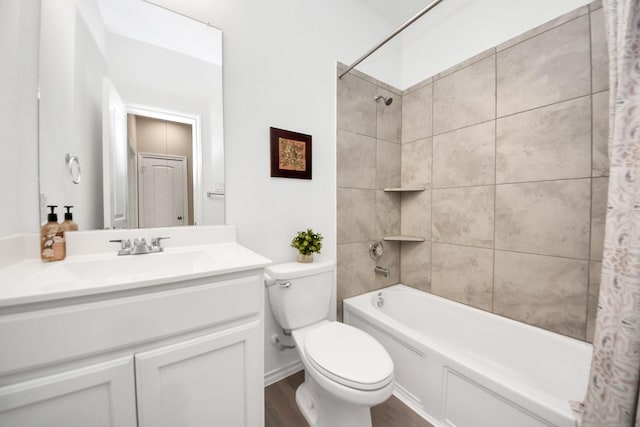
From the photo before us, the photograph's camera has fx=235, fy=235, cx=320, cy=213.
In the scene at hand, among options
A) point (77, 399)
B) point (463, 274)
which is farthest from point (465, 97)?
point (77, 399)

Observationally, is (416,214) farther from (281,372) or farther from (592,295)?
(281,372)

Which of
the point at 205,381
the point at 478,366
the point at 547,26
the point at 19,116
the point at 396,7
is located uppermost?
the point at 396,7

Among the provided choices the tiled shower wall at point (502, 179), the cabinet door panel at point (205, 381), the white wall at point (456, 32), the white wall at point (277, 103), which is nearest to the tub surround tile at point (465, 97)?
the tiled shower wall at point (502, 179)

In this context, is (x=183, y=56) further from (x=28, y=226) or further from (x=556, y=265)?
(x=556, y=265)

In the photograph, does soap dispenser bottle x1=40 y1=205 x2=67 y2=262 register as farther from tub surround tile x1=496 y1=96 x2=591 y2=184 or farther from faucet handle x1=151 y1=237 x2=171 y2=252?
tub surround tile x1=496 y1=96 x2=591 y2=184

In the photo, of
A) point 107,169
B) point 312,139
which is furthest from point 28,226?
point 312,139

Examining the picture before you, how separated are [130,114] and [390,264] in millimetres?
1989

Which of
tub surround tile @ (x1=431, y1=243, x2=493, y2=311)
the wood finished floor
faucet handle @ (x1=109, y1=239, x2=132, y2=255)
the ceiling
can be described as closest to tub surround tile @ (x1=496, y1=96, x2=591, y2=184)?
tub surround tile @ (x1=431, y1=243, x2=493, y2=311)

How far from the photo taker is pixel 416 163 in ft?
6.46

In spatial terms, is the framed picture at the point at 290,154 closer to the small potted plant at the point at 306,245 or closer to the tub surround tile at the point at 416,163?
the small potted plant at the point at 306,245

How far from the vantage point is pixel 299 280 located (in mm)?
1313

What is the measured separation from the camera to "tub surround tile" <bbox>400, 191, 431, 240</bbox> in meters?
1.90

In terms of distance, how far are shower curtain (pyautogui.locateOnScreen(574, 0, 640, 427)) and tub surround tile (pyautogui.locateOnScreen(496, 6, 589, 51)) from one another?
1.97 ft

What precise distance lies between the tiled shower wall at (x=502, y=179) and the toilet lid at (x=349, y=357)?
0.61 metres
